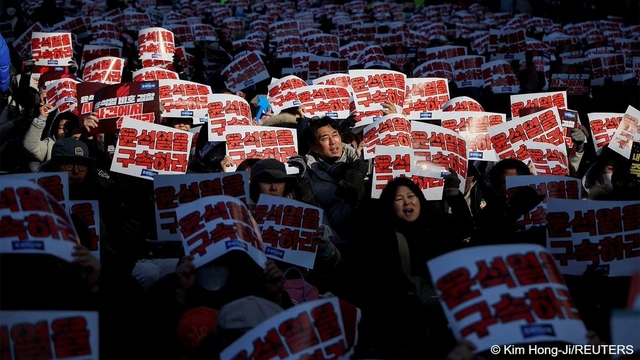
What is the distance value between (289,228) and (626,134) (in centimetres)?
470

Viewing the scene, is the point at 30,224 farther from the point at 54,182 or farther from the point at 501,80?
the point at 501,80

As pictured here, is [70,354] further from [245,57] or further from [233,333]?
[245,57]

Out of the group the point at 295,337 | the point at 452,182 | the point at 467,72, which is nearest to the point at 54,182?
the point at 295,337

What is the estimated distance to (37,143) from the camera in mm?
8867

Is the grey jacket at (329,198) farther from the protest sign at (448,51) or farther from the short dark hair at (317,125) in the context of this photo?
the protest sign at (448,51)

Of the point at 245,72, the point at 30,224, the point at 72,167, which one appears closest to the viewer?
the point at 30,224

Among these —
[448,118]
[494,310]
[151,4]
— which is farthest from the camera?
[151,4]

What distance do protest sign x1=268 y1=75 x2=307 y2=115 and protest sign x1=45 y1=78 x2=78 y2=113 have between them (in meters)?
2.24

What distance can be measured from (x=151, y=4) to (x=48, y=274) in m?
27.4

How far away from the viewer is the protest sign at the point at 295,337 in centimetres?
438

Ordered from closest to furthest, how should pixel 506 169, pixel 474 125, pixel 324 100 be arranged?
pixel 506 169 < pixel 474 125 < pixel 324 100

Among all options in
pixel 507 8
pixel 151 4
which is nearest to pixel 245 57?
pixel 151 4

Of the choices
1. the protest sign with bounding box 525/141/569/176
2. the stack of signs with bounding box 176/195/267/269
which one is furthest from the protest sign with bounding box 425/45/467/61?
the stack of signs with bounding box 176/195/267/269

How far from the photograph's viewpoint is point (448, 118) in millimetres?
9578
